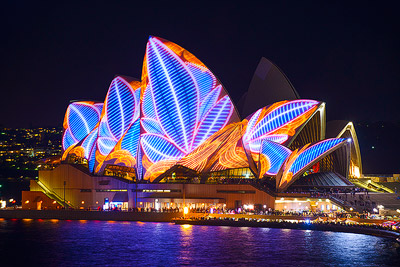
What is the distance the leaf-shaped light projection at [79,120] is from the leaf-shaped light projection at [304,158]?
23.7 m

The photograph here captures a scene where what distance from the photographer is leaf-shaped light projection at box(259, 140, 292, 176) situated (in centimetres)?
5447

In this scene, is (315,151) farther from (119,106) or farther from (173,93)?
(119,106)

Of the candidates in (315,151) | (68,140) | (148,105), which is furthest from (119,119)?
(315,151)

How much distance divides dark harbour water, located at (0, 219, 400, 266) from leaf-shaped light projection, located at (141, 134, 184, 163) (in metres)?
10.9

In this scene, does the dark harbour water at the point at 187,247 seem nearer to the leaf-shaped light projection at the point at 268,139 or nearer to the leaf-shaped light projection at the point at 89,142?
the leaf-shaped light projection at the point at 268,139

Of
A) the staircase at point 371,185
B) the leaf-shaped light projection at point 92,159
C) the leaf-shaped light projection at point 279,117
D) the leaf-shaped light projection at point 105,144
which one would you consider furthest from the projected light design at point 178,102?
the staircase at point 371,185

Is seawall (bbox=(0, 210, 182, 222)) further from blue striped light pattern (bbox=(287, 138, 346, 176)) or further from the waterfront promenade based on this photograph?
blue striped light pattern (bbox=(287, 138, 346, 176))

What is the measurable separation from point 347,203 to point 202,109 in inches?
628

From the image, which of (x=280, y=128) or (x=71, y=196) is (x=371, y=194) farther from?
(x=71, y=196)

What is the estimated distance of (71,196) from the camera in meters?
62.8

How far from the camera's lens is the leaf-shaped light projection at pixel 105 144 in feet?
198

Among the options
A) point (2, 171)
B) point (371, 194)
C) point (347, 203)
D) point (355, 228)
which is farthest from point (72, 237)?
point (2, 171)

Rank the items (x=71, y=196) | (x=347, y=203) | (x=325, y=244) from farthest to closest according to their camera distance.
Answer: (x=71, y=196) < (x=347, y=203) < (x=325, y=244)

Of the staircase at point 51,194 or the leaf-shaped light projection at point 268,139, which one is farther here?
the staircase at point 51,194
